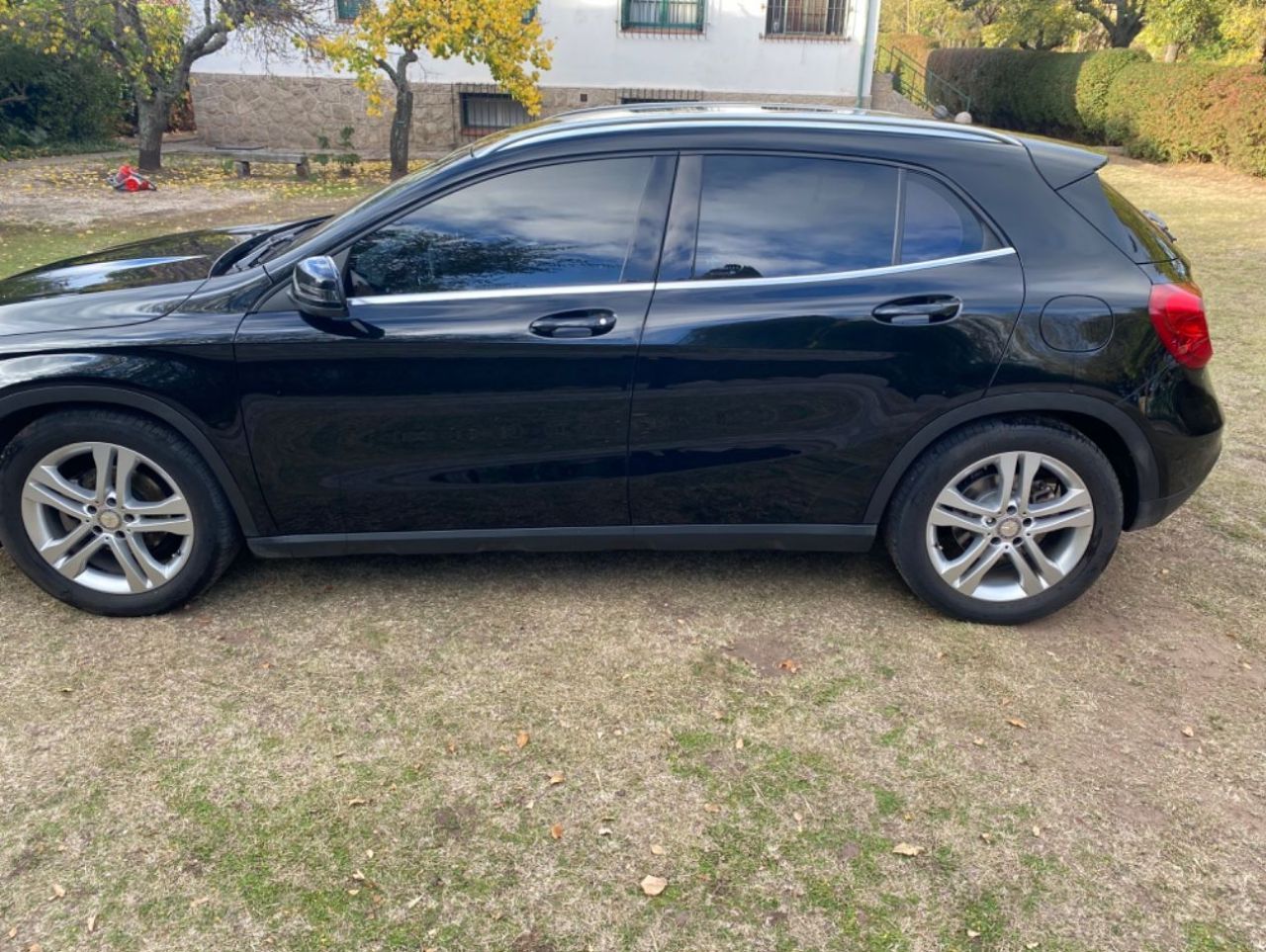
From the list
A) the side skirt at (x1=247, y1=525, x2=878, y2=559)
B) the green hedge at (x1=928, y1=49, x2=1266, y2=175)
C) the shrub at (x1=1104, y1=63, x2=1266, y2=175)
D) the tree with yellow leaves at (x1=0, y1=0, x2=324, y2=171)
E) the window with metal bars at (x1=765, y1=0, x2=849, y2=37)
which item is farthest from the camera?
the window with metal bars at (x1=765, y1=0, x2=849, y2=37)

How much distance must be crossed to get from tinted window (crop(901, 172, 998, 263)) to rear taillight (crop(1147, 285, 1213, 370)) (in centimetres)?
58

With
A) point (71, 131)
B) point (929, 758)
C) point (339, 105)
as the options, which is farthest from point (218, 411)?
point (71, 131)

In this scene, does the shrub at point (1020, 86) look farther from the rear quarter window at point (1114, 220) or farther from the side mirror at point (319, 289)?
the side mirror at point (319, 289)

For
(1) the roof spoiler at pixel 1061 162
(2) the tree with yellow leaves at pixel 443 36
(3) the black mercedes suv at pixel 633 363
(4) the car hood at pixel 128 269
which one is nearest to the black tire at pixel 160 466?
(3) the black mercedes suv at pixel 633 363

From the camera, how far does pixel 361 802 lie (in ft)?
8.83

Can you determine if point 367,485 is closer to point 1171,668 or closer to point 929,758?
point 929,758

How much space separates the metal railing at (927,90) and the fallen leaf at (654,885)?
23332 millimetres

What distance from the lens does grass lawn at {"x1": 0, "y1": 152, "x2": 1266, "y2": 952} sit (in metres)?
2.38

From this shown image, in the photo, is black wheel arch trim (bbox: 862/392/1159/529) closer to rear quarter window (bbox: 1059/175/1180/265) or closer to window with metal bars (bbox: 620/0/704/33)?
rear quarter window (bbox: 1059/175/1180/265)

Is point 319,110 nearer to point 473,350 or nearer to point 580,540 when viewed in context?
point 473,350

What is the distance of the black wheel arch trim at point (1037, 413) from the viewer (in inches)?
131

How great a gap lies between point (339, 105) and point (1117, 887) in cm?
1911

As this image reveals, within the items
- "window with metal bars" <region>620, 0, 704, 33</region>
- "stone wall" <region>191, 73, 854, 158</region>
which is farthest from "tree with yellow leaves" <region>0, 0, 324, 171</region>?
"window with metal bars" <region>620, 0, 704, 33</region>

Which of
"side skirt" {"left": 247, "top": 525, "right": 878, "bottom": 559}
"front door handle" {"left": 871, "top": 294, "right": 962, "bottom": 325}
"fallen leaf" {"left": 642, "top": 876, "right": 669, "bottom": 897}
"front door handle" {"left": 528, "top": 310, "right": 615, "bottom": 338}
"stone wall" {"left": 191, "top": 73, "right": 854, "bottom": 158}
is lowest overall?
"fallen leaf" {"left": 642, "top": 876, "right": 669, "bottom": 897}
